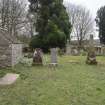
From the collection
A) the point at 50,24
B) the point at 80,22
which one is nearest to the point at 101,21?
the point at 80,22

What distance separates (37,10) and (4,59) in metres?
18.8

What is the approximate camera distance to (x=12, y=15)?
36.2 m

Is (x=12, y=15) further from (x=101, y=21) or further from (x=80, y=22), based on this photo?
(x=80, y=22)

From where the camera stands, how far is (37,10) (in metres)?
34.2

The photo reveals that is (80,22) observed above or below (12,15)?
above

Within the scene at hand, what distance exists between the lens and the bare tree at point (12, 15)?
35500 mm

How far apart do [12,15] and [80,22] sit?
21198 millimetres

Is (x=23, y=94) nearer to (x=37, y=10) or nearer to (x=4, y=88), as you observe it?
(x=4, y=88)

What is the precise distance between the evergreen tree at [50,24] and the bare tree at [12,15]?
13.5 ft

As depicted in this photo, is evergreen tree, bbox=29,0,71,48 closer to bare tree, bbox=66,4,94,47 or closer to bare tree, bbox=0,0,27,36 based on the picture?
bare tree, bbox=0,0,27,36

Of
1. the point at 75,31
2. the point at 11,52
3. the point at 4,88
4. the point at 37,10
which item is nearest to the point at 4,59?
the point at 11,52

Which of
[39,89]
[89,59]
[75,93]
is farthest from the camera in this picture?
[89,59]

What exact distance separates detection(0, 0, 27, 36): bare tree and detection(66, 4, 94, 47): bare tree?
16947 mm

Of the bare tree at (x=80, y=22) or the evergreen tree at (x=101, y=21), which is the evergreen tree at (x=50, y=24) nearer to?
the evergreen tree at (x=101, y=21)
